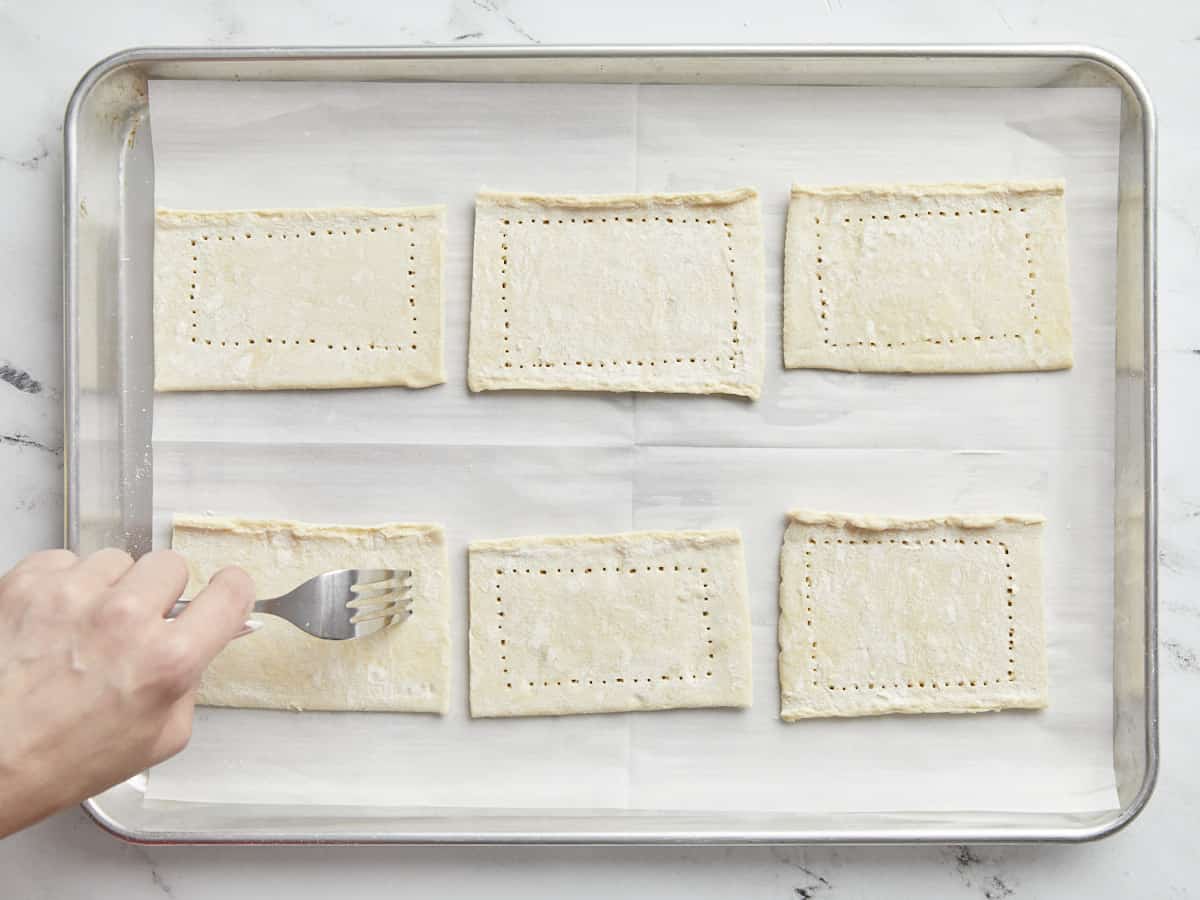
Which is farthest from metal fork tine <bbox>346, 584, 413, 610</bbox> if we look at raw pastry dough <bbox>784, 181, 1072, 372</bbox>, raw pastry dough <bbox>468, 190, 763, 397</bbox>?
raw pastry dough <bbox>784, 181, 1072, 372</bbox>

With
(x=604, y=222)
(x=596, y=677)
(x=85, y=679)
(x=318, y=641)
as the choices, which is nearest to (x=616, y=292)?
(x=604, y=222)

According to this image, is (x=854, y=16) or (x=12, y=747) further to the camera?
(x=854, y=16)

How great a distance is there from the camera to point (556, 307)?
1339mm

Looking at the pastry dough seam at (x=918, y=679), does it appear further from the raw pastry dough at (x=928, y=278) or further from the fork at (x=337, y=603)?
the fork at (x=337, y=603)

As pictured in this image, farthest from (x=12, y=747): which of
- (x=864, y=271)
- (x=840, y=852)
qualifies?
(x=864, y=271)

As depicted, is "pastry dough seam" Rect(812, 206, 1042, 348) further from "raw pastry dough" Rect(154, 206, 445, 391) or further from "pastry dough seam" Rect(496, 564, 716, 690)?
"raw pastry dough" Rect(154, 206, 445, 391)

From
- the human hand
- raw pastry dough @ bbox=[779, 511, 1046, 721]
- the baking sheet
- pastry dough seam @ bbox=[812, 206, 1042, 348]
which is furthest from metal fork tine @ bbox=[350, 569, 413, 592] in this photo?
pastry dough seam @ bbox=[812, 206, 1042, 348]

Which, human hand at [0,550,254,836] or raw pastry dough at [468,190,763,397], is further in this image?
raw pastry dough at [468,190,763,397]

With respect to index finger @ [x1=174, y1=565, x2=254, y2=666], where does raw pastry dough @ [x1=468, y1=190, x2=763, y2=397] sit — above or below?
above

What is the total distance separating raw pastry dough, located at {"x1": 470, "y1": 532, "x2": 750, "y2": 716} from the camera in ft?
4.33

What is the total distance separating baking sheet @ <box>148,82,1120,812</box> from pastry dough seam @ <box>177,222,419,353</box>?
5 centimetres

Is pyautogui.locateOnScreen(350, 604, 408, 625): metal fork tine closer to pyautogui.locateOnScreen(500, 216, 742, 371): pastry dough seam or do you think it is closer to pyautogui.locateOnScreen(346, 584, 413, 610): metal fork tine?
pyautogui.locateOnScreen(346, 584, 413, 610): metal fork tine

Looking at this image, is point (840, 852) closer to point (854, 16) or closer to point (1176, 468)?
point (1176, 468)

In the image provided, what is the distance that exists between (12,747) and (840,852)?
1.09 meters
